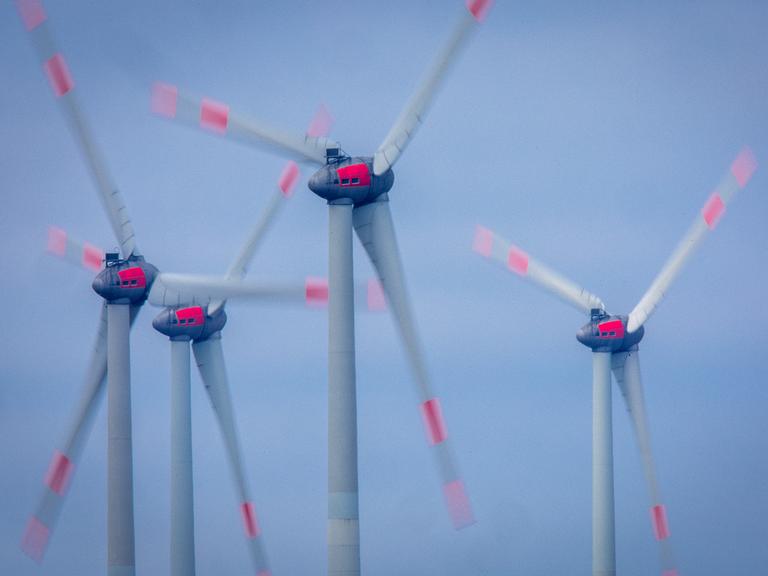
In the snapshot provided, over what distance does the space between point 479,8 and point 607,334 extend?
29609 millimetres

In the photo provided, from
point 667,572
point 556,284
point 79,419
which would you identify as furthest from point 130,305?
point 667,572

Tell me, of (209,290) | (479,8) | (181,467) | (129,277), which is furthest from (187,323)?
(479,8)

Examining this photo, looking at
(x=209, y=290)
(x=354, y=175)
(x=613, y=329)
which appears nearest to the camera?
(x=354, y=175)

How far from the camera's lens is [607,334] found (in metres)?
114

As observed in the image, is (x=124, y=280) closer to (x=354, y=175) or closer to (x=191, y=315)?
(x=191, y=315)

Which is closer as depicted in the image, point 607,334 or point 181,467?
point 181,467

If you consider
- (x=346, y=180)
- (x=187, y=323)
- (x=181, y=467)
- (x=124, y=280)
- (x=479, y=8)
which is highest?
(x=479, y=8)

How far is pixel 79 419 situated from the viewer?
4092 inches

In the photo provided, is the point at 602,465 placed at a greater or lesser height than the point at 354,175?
lesser

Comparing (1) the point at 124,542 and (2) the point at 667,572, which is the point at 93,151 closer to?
(1) the point at 124,542

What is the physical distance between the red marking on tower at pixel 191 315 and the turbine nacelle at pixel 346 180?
19.4 metres

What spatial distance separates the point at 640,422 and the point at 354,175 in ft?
93.0

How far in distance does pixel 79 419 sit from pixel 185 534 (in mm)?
9209

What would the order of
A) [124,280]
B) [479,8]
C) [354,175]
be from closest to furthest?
[479,8], [354,175], [124,280]
